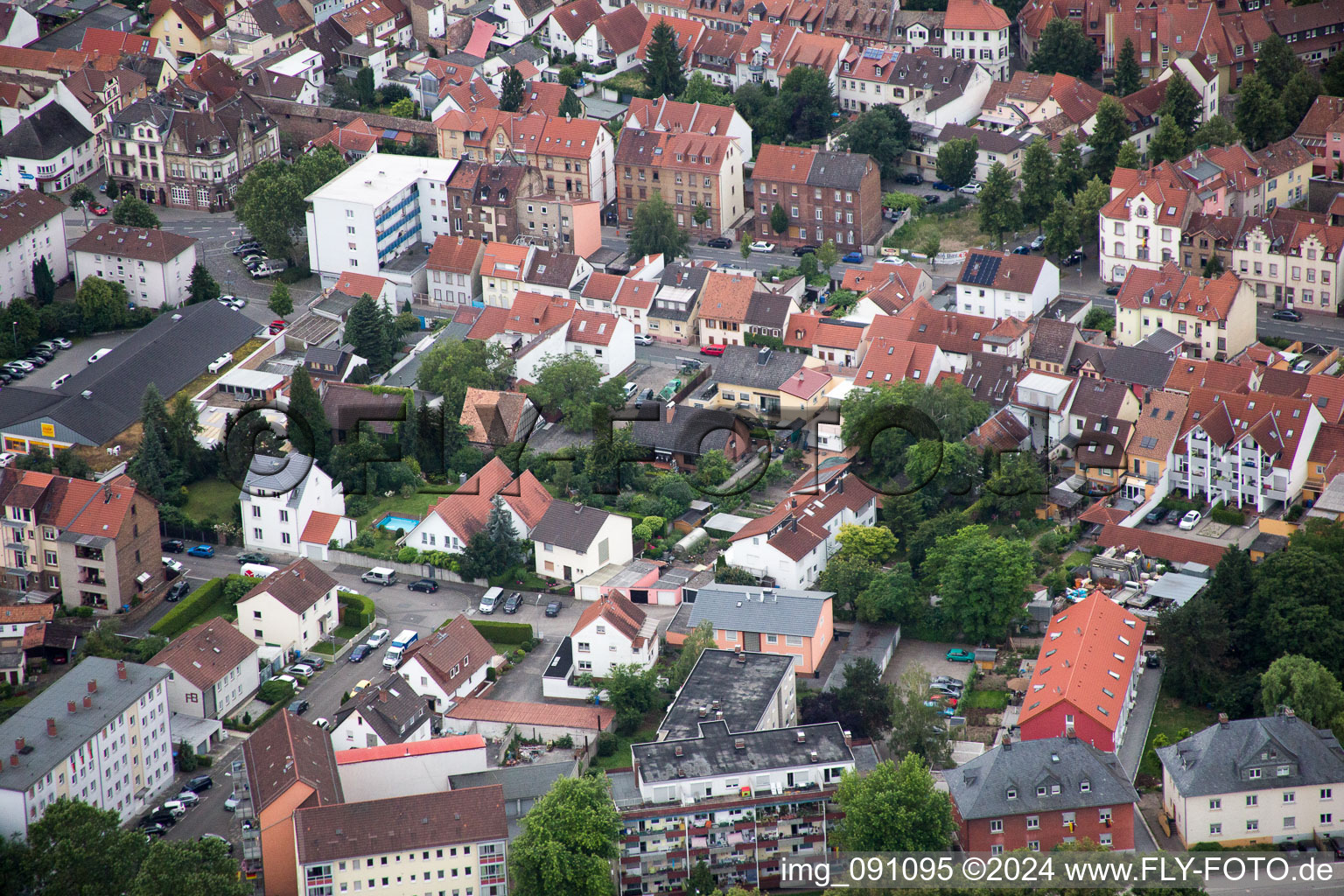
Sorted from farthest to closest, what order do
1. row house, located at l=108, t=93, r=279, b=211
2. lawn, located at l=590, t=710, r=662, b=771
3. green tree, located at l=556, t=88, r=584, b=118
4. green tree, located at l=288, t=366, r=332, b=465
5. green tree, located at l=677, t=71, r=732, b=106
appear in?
green tree, located at l=677, t=71, r=732, b=106, green tree, located at l=556, t=88, r=584, b=118, row house, located at l=108, t=93, r=279, b=211, green tree, located at l=288, t=366, r=332, b=465, lawn, located at l=590, t=710, r=662, b=771

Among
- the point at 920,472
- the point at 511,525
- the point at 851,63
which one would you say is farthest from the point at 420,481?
the point at 851,63

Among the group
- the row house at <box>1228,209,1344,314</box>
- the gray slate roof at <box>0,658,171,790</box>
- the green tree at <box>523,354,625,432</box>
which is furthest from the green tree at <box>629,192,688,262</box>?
the gray slate roof at <box>0,658,171,790</box>

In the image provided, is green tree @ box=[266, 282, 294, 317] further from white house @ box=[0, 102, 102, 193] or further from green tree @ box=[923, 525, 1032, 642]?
green tree @ box=[923, 525, 1032, 642]

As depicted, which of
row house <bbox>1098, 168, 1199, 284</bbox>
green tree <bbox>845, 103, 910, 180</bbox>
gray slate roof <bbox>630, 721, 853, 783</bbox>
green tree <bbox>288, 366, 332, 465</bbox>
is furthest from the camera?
green tree <bbox>845, 103, 910, 180</bbox>

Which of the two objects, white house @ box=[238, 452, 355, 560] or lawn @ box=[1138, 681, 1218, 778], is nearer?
lawn @ box=[1138, 681, 1218, 778]

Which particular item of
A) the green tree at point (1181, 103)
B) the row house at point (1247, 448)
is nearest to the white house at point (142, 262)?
the row house at point (1247, 448)

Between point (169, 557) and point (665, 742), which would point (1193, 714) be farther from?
point (169, 557)

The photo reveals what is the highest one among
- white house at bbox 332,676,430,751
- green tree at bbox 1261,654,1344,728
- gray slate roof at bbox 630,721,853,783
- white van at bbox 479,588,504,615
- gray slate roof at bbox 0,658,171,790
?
green tree at bbox 1261,654,1344,728

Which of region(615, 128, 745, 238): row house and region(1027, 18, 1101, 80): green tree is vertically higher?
region(1027, 18, 1101, 80): green tree
